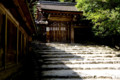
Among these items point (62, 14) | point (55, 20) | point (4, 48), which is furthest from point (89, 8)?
point (4, 48)

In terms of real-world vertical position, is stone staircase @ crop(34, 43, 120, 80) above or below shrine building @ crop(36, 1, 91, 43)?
below

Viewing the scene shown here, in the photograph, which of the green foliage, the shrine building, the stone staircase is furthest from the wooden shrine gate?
the stone staircase

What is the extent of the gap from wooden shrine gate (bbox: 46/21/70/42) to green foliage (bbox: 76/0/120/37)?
10.2 ft

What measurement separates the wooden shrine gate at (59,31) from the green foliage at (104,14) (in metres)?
3.12

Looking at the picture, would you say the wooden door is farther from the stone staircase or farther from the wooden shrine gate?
the stone staircase

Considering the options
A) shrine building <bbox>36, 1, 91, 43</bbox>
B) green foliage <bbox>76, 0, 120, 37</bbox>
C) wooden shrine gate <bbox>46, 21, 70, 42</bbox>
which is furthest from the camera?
wooden shrine gate <bbox>46, 21, 70, 42</bbox>

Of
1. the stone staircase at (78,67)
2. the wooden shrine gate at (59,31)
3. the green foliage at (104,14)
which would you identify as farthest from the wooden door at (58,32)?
the stone staircase at (78,67)

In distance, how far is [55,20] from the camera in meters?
12.0

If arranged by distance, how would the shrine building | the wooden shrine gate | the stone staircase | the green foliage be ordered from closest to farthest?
the stone staircase < the green foliage < the shrine building < the wooden shrine gate

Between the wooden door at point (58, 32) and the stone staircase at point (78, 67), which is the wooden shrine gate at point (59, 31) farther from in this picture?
the stone staircase at point (78, 67)

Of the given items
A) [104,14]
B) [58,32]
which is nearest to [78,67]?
[104,14]

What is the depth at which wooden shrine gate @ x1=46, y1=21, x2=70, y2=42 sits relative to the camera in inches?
500

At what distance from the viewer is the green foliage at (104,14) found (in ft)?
23.5

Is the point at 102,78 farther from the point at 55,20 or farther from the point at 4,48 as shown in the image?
the point at 55,20
